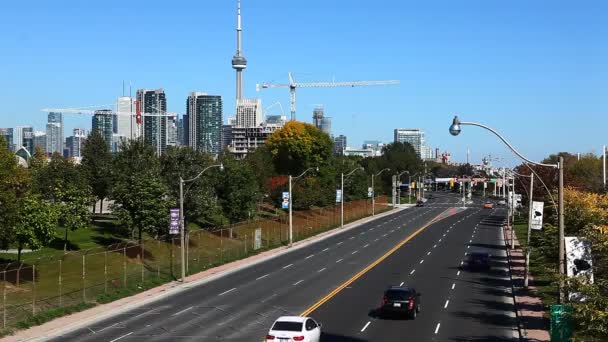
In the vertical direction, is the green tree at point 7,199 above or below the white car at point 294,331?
above

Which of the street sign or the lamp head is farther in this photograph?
the street sign

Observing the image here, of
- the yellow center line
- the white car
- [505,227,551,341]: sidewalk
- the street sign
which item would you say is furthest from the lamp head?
the street sign

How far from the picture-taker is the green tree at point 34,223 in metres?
48.7

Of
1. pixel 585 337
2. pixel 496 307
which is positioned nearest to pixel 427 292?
pixel 496 307

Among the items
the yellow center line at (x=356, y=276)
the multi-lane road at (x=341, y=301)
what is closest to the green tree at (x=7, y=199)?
the multi-lane road at (x=341, y=301)

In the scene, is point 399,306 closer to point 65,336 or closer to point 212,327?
point 212,327

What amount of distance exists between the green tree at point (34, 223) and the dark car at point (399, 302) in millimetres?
25197

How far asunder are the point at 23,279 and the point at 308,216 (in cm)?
6118

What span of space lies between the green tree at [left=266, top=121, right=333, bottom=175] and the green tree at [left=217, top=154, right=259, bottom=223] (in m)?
54.6

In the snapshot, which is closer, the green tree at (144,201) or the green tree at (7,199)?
the green tree at (7,199)

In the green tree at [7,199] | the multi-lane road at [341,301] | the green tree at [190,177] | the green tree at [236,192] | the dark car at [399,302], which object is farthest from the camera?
the green tree at [236,192]

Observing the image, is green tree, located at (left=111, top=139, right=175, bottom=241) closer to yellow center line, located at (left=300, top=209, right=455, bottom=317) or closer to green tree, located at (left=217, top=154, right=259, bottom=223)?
green tree, located at (left=217, top=154, right=259, bottom=223)

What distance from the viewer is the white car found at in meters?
25.5

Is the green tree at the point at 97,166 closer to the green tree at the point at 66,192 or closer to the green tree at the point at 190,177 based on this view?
the green tree at the point at 66,192
